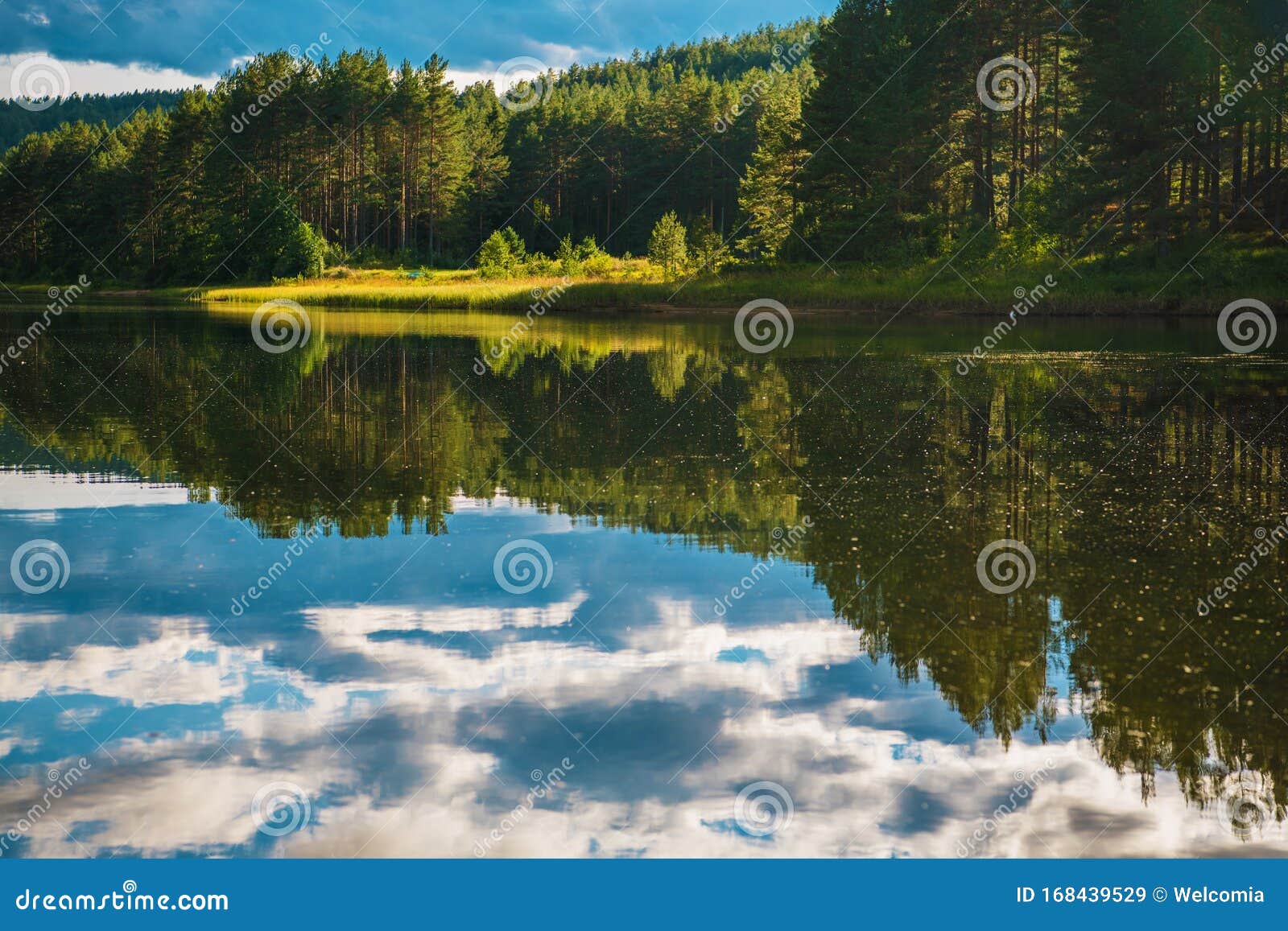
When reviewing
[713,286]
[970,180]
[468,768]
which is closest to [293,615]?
[468,768]

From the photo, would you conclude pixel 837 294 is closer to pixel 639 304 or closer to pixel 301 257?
pixel 639 304

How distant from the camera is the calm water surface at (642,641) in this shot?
549cm

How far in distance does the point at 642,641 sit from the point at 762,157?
7243cm

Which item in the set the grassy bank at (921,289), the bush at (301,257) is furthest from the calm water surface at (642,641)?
the bush at (301,257)

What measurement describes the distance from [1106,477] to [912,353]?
18660 millimetres

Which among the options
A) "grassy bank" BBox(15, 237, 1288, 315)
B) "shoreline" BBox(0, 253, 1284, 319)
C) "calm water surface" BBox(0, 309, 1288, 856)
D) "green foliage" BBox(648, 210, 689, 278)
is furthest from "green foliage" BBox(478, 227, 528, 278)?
"calm water surface" BBox(0, 309, 1288, 856)

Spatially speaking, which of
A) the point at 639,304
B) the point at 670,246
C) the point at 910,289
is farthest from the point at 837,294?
the point at 670,246

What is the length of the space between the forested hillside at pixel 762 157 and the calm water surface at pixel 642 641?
1192 inches

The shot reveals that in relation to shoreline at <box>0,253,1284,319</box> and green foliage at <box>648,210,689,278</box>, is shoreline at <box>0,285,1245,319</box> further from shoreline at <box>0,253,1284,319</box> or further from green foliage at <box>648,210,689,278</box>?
green foliage at <box>648,210,689,278</box>

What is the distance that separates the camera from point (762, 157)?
76750mm

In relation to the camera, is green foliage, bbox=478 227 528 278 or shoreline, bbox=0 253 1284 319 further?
green foliage, bbox=478 227 528 278

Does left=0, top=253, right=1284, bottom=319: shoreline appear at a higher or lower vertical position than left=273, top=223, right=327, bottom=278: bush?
lower

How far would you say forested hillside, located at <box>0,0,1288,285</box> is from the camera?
5141 cm

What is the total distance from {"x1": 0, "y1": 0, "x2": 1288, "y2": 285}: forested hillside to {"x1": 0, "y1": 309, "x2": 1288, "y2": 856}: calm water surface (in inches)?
1192
